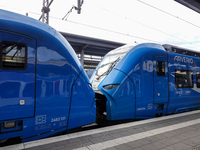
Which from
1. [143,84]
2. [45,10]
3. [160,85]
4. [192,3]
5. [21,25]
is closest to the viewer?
[21,25]

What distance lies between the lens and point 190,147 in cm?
321

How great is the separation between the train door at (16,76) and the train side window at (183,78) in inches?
219

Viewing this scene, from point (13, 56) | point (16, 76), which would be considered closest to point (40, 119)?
point (16, 76)

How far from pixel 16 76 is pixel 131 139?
2739 mm

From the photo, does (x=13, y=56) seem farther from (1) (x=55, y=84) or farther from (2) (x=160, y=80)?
(2) (x=160, y=80)

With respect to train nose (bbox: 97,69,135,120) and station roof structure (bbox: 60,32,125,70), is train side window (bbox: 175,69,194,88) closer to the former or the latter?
train nose (bbox: 97,69,135,120)

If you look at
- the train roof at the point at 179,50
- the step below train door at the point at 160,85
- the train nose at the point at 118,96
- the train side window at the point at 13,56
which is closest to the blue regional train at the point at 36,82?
the train side window at the point at 13,56

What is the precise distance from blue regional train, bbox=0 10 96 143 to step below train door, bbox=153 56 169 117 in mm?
2979

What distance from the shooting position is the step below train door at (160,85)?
5621 mm

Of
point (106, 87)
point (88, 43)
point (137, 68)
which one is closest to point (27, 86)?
point (106, 87)

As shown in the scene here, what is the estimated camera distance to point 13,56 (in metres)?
3.00

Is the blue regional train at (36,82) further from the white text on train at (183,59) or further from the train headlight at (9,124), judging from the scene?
the white text on train at (183,59)

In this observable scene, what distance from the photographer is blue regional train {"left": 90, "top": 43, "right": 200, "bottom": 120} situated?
190 inches

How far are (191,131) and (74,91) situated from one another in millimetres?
3236
